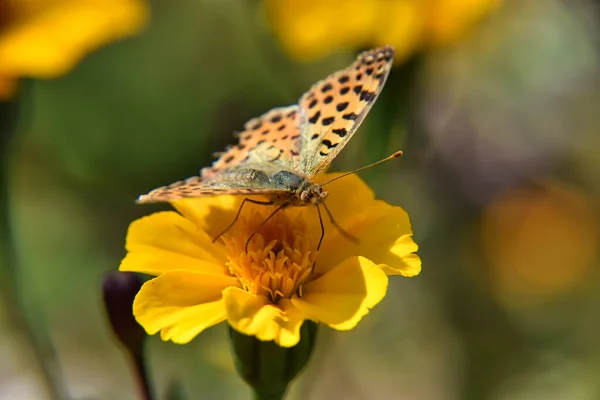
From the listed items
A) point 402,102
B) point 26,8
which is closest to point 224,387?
point 402,102

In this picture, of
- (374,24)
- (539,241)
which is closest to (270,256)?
(374,24)

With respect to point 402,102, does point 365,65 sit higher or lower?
higher

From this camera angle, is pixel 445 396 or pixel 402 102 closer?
pixel 402 102

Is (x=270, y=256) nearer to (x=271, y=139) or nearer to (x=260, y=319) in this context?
(x=260, y=319)

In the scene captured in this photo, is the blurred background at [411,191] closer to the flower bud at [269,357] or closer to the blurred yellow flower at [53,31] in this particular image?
the blurred yellow flower at [53,31]

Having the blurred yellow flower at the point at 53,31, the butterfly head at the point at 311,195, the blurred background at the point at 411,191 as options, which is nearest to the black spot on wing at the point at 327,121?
the butterfly head at the point at 311,195

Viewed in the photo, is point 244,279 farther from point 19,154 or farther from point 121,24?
point 19,154

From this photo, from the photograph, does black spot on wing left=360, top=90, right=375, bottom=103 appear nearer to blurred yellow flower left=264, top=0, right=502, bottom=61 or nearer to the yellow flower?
the yellow flower
